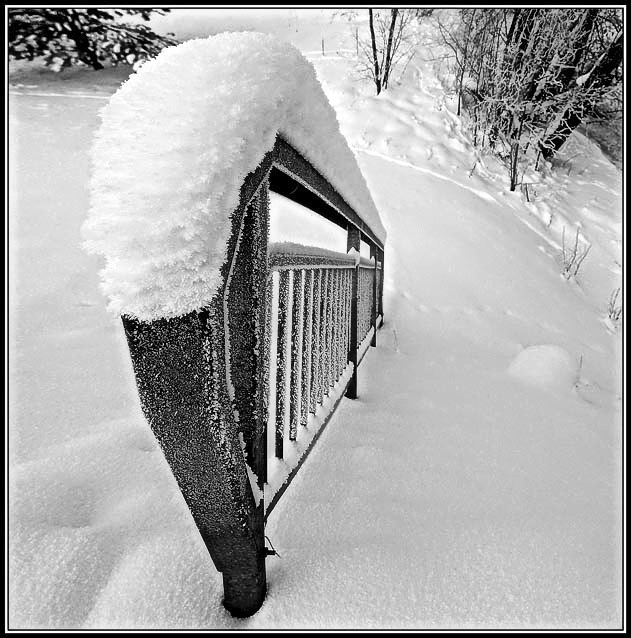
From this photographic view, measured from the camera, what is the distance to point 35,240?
270cm

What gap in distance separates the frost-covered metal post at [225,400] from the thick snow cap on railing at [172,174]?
0.04 metres

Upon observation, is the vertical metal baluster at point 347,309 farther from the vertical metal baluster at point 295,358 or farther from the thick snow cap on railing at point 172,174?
the thick snow cap on railing at point 172,174

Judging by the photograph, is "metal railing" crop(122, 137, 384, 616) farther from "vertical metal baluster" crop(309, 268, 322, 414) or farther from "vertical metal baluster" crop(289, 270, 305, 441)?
"vertical metal baluster" crop(309, 268, 322, 414)

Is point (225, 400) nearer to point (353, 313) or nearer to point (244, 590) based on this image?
point (244, 590)

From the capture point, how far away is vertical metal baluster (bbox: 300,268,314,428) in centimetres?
107

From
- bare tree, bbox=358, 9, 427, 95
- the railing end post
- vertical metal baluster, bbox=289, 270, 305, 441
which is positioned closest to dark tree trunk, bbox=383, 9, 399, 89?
bare tree, bbox=358, 9, 427, 95

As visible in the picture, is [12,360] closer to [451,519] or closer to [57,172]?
[451,519]

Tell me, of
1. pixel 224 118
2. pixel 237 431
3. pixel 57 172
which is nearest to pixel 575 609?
pixel 237 431

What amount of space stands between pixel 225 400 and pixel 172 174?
0.97ft

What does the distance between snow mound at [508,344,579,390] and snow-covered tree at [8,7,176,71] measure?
5.79 m

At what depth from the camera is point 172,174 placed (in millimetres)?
471

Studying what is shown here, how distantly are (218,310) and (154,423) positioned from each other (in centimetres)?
19

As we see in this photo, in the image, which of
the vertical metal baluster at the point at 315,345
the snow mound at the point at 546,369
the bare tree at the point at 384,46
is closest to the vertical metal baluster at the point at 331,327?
the vertical metal baluster at the point at 315,345

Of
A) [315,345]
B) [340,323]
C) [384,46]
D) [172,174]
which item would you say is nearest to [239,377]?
[172,174]
